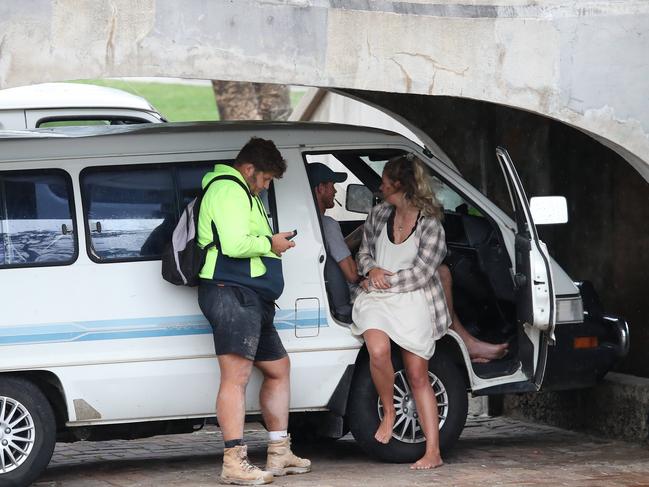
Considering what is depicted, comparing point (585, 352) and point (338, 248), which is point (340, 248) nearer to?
point (338, 248)

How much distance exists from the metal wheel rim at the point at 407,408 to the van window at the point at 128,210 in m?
1.71

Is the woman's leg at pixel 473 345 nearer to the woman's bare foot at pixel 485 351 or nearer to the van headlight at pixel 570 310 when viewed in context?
the woman's bare foot at pixel 485 351

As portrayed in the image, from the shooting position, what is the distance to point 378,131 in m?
8.25

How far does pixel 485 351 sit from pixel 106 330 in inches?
95.7

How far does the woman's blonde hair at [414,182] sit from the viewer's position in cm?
796

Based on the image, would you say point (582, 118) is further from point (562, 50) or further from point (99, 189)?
point (99, 189)

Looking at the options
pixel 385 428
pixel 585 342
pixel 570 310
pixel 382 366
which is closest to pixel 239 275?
pixel 382 366

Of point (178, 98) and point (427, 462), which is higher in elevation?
point (178, 98)

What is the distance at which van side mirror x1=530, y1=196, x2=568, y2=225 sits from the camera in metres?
7.62

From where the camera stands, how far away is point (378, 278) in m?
7.97

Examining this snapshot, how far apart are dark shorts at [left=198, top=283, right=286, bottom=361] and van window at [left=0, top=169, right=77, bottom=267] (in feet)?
2.75

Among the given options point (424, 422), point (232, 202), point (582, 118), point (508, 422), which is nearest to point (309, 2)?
point (232, 202)

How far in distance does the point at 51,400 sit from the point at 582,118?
11.9 feet

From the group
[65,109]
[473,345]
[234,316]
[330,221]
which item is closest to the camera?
[234,316]
